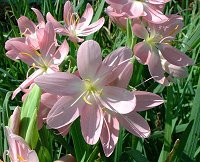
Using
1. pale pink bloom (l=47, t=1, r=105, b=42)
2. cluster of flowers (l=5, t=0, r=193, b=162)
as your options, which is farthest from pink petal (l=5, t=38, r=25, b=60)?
pale pink bloom (l=47, t=1, r=105, b=42)

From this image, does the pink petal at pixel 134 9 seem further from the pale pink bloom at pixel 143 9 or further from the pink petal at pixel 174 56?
the pink petal at pixel 174 56

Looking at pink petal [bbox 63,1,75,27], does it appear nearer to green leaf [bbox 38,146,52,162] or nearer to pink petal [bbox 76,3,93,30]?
pink petal [bbox 76,3,93,30]

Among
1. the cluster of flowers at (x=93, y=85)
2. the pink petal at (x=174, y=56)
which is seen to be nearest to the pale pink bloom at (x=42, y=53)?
the cluster of flowers at (x=93, y=85)

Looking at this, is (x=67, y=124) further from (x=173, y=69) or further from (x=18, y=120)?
(x=173, y=69)

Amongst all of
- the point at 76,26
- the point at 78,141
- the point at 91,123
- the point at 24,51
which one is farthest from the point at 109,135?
the point at 76,26

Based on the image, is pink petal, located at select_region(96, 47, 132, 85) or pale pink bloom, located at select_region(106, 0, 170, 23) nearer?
pink petal, located at select_region(96, 47, 132, 85)

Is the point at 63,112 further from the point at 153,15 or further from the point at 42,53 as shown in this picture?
the point at 153,15

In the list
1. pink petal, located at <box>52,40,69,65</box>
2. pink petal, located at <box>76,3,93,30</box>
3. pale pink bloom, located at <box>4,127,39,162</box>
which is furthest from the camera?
pink petal, located at <box>76,3,93,30</box>
